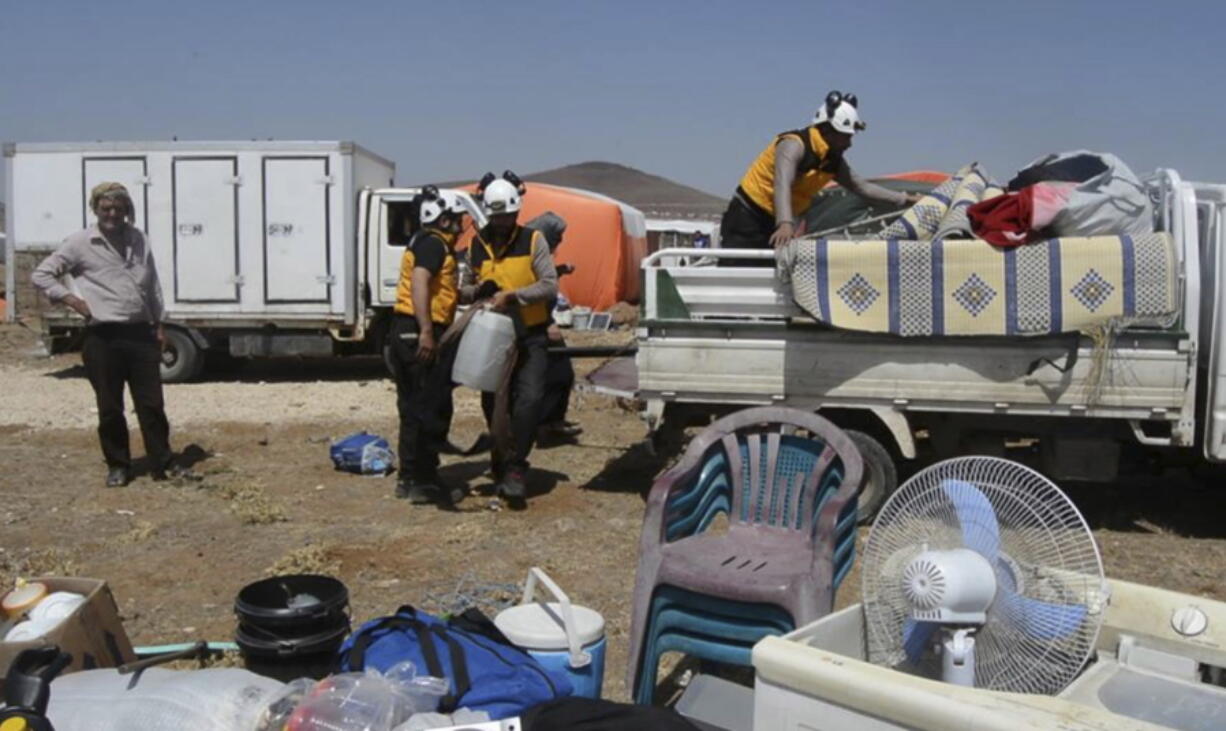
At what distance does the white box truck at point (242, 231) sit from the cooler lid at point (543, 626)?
9942 mm

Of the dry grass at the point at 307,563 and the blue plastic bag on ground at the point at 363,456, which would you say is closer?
the dry grass at the point at 307,563

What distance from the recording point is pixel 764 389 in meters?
6.34

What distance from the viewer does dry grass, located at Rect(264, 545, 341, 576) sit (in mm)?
5598

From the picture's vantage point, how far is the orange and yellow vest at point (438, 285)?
6789 mm

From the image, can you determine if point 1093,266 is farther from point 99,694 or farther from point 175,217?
point 175,217

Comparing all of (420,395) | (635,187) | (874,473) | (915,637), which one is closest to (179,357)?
(420,395)

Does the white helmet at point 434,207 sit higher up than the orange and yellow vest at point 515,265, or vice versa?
the white helmet at point 434,207

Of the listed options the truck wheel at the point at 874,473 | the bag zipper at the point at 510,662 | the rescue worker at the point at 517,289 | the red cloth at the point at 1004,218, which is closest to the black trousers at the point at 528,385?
the rescue worker at the point at 517,289

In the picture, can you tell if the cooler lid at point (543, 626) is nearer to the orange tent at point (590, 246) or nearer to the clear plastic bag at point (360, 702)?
the clear plastic bag at point (360, 702)

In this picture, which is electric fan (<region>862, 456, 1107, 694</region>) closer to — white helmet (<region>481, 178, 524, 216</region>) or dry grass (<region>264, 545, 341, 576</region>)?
dry grass (<region>264, 545, 341, 576</region>)

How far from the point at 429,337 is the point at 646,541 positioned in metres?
2.97

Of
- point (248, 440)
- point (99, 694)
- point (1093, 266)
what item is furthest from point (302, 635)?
point (248, 440)

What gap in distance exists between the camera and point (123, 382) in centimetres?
761

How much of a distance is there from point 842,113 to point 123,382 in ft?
15.9
